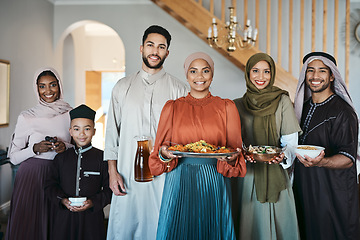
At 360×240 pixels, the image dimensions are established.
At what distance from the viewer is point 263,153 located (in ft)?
5.65

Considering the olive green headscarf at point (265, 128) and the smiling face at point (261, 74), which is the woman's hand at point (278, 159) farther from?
the smiling face at point (261, 74)

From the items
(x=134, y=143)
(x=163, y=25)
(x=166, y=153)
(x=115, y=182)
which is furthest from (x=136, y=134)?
(x=163, y=25)

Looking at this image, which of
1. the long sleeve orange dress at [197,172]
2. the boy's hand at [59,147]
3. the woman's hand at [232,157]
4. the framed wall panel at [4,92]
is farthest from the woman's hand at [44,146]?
the framed wall panel at [4,92]

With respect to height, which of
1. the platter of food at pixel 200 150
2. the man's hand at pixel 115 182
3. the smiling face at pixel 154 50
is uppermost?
the smiling face at pixel 154 50

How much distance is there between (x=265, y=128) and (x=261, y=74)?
1.04 feet

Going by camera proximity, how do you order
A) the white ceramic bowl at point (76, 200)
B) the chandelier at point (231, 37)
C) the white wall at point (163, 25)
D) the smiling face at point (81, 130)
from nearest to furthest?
the white ceramic bowl at point (76, 200) → the smiling face at point (81, 130) → the chandelier at point (231, 37) → the white wall at point (163, 25)

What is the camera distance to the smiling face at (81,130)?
2.07 metres

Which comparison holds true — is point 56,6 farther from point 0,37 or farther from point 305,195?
point 305,195

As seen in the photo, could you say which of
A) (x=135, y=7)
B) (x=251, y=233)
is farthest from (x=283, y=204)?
(x=135, y=7)

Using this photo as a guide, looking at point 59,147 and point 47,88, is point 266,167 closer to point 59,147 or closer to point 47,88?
point 59,147

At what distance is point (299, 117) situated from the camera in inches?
84.5

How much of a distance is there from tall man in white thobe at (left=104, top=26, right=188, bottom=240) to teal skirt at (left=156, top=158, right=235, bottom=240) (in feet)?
0.88

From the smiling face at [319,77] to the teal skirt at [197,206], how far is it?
2.89 ft

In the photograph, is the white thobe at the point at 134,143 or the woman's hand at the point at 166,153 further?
the white thobe at the point at 134,143
